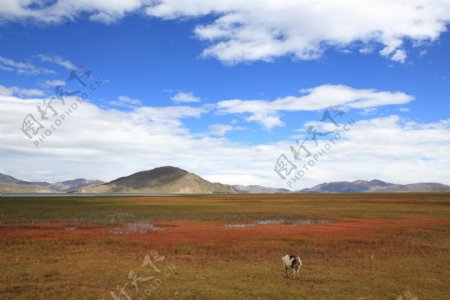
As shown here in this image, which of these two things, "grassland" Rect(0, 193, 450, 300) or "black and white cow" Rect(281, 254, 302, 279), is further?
"black and white cow" Rect(281, 254, 302, 279)

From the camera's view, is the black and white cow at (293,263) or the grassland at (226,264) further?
the black and white cow at (293,263)

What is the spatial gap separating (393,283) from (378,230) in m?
24.7

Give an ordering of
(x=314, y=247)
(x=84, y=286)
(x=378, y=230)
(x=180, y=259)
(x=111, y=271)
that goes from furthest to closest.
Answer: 1. (x=378, y=230)
2. (x=314, y=247)
3. (x=180, y=259)
4. (x=111, y=271)
5. (x=84, y=286)

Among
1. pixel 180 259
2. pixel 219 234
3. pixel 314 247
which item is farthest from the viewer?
pixel 219 234

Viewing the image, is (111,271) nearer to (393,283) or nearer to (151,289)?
(151,289)

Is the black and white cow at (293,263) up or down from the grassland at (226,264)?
up

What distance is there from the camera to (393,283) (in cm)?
1930

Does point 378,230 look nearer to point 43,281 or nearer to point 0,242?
point 43,281

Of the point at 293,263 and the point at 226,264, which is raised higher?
the point at 293,263

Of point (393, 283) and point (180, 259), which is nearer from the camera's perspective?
point (393, 283)

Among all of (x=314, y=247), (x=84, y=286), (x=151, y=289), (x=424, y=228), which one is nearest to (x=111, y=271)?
(x=84, y=286)

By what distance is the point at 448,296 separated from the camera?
17062 millimetres

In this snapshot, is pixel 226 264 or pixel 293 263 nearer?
pixel 293 263

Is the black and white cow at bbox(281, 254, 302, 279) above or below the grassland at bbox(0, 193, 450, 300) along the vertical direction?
above
